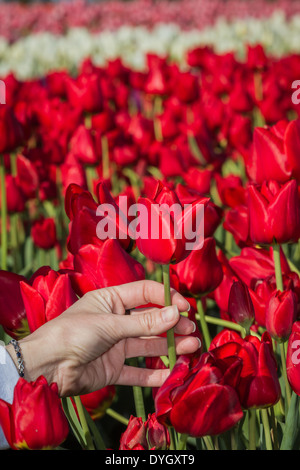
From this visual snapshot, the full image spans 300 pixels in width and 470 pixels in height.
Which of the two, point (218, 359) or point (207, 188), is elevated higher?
point (207, 188)

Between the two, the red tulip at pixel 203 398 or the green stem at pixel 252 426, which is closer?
the red tulip at pixel 203 398

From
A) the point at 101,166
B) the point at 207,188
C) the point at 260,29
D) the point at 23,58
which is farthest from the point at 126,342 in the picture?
the point at 260,29

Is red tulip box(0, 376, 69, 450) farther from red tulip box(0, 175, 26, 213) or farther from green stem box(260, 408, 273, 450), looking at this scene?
red tulip box(0, 175, 26, 213)

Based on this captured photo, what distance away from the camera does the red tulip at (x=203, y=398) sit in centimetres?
86

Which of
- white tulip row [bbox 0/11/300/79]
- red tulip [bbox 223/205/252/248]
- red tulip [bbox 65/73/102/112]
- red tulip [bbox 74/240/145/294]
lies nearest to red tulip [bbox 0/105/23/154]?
red tulip [bbox 65/73/102/112]

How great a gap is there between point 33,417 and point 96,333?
0.24 metres

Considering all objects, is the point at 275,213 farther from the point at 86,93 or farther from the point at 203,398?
the point at 86,93

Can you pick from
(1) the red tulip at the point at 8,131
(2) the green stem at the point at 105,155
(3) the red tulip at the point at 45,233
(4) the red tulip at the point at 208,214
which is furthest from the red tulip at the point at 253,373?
(2) the green stem at the point at 105,155

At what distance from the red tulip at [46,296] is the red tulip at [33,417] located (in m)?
0.21

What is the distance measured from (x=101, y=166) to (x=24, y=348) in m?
1.73

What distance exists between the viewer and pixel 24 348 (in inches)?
43.8

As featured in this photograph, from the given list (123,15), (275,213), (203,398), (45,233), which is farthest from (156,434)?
(123,15)

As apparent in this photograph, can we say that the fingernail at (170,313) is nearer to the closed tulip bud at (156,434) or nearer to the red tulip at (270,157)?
the closed tulip bud at (156,434)
